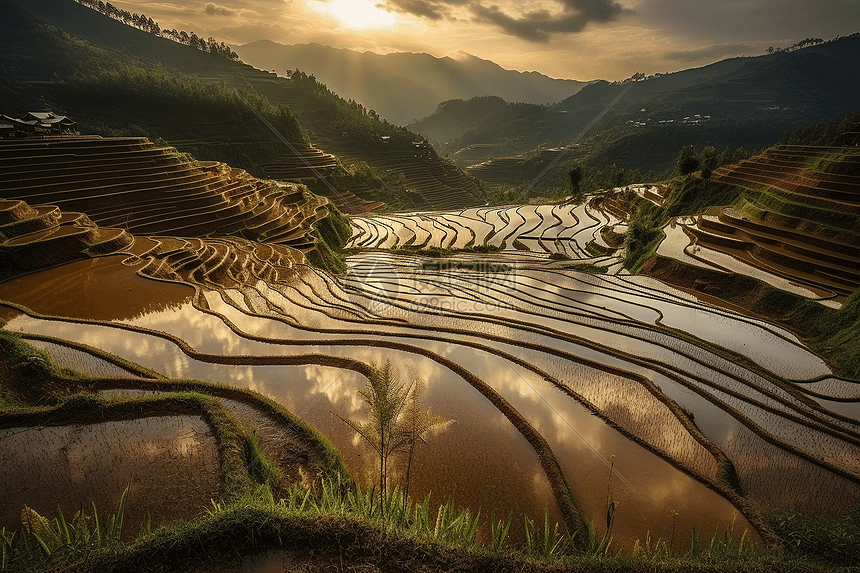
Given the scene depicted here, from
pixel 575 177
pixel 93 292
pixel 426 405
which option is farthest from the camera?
pixel 575 177

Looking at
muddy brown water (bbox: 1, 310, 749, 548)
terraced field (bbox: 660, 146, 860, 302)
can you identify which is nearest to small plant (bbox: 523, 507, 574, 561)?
muddy brown water (bbox: 1, 310, 749, 548)

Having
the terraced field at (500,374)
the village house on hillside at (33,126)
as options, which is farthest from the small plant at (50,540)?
the village house on hillside at (33,126)

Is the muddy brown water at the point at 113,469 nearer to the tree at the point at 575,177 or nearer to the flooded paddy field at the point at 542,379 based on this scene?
the flooded paddy field at the point at 542,379

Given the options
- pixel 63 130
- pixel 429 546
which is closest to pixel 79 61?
pixel 63 130

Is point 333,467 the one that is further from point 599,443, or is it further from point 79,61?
point 79,61

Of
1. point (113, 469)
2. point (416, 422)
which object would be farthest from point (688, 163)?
point (113, 469)

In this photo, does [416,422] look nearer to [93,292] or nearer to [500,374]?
[500,374]
